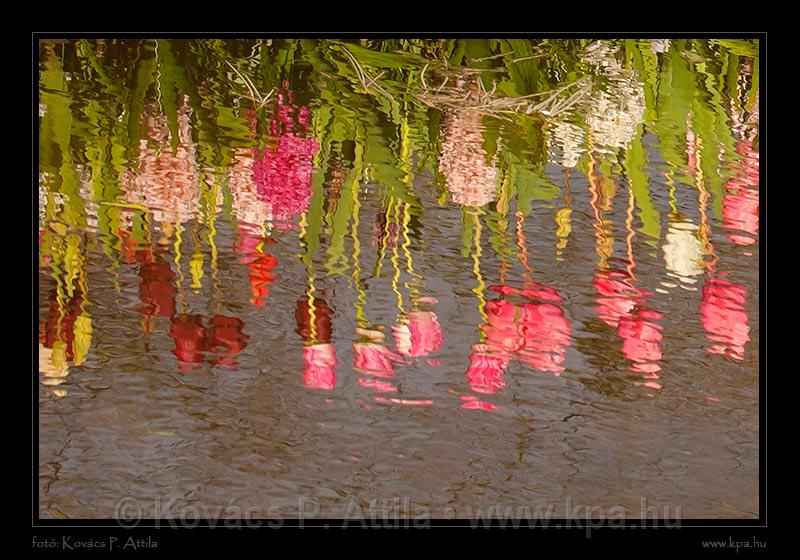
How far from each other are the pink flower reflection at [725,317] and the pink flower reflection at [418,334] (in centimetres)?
31

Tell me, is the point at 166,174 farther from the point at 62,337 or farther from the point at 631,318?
the point at 631,318

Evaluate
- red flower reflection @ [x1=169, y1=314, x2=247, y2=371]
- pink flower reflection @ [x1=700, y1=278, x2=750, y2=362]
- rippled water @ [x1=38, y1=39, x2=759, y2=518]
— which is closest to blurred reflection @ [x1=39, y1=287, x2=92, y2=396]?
rippled water @ [x1=38, y1=39, x2=759, y2=518]

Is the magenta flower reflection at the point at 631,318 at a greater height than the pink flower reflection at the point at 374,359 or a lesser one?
greater

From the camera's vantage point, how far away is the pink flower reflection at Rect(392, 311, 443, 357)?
1.05m

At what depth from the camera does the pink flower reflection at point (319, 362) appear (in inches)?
41.1

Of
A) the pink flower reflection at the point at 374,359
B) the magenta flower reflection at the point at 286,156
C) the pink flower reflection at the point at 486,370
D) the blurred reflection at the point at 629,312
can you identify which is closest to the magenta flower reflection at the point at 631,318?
the blurred reflection at the point at 629,312

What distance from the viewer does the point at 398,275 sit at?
3.50 ft

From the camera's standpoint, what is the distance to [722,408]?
105 centimetres

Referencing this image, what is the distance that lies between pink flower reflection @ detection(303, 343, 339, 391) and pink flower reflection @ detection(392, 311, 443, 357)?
0.08m

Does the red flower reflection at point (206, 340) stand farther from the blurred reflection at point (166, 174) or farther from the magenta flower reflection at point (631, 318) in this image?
the magenta flower reflection at point (631, 318)

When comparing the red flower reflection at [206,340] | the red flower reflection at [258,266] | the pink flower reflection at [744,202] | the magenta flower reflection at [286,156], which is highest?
the magenta flower reflection at [286,156]
